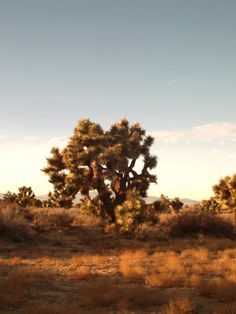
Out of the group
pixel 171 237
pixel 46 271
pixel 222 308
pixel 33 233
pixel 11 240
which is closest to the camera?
pixel 222 308

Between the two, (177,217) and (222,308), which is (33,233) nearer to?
(177,217)

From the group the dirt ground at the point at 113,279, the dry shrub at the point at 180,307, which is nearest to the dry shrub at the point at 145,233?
the dirt ground at the point at 113,279

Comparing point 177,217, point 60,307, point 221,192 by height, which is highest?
point 221,192

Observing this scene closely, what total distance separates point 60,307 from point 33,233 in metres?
14.0

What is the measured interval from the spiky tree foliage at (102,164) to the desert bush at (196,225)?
275cm

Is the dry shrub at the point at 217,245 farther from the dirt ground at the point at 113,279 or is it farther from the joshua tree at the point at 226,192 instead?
the joshua tree at the point at 226,192

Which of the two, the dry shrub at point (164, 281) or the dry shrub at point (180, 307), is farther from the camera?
the dry shrub at point (164, 281)

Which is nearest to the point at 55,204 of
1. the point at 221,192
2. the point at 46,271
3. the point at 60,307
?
the point at 221,192

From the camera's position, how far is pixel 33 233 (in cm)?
2341

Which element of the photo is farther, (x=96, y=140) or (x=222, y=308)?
(x=96, y=140)

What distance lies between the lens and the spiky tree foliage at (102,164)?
26.5m

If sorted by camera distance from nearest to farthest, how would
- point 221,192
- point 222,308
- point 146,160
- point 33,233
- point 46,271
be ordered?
1. point 222,308
2. point 46,271
3. point 33,233
4. point 146,160
5. point 221,192

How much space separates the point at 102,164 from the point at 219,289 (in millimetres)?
16206

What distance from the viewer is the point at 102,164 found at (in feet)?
87.0
